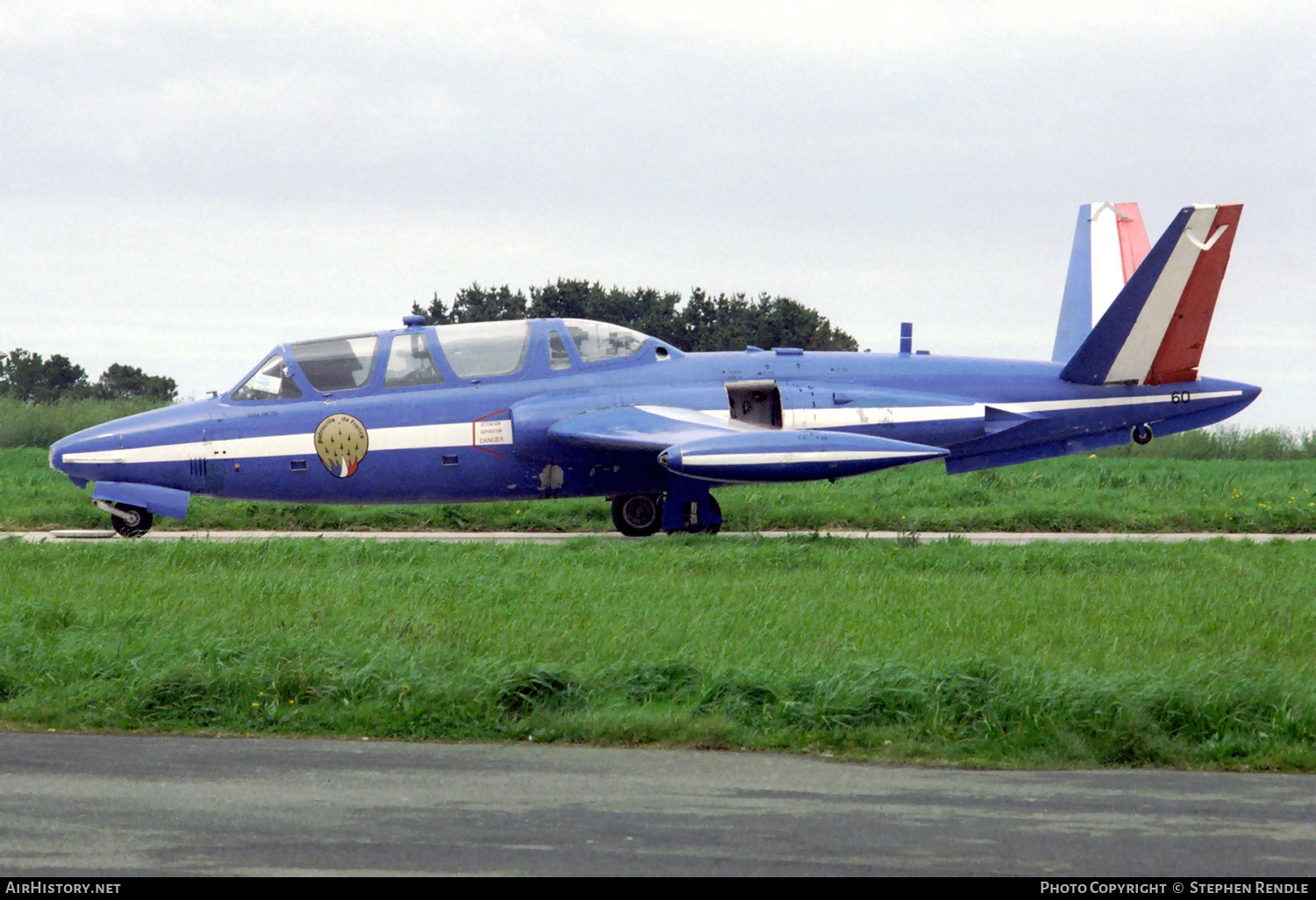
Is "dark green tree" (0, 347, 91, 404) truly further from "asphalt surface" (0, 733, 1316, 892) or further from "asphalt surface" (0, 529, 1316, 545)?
"asphalt surface" (0, 733, 1316, 892)

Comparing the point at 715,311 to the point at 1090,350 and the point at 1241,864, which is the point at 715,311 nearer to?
the point at 1090,350

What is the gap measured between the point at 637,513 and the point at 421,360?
351 cm

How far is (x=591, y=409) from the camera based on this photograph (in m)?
16.4

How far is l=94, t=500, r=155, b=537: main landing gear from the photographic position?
1636 cm

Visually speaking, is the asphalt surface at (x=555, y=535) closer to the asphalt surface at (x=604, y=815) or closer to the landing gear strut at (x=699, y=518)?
the landing gear strut at (x=699, y=518)

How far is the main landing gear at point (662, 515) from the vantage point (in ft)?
55.0

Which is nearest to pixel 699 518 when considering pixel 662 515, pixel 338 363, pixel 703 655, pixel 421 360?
pixel 662 515

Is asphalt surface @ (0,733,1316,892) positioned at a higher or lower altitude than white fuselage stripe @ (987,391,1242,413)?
lower

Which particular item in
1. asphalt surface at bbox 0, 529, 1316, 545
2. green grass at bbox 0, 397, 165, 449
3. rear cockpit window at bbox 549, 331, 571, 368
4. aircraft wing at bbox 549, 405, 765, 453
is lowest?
asphalt surface at bbox 0, 529, 1316, 545

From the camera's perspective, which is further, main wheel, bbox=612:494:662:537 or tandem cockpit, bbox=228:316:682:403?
main wheel, bbox=612:494:662:537

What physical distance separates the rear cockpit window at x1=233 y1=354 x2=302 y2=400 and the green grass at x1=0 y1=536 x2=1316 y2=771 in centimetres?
395

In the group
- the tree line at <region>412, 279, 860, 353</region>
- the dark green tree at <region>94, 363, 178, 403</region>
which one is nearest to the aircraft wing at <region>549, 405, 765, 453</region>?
the tree line at <region>412, 279, 860, 353</region>

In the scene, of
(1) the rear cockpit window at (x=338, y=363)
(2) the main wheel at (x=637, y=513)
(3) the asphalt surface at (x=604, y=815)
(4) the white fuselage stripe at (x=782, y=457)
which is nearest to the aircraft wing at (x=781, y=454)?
(4) the white fuselage stripe at (x=782, y=457)

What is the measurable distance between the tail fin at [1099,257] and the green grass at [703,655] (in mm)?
8898
